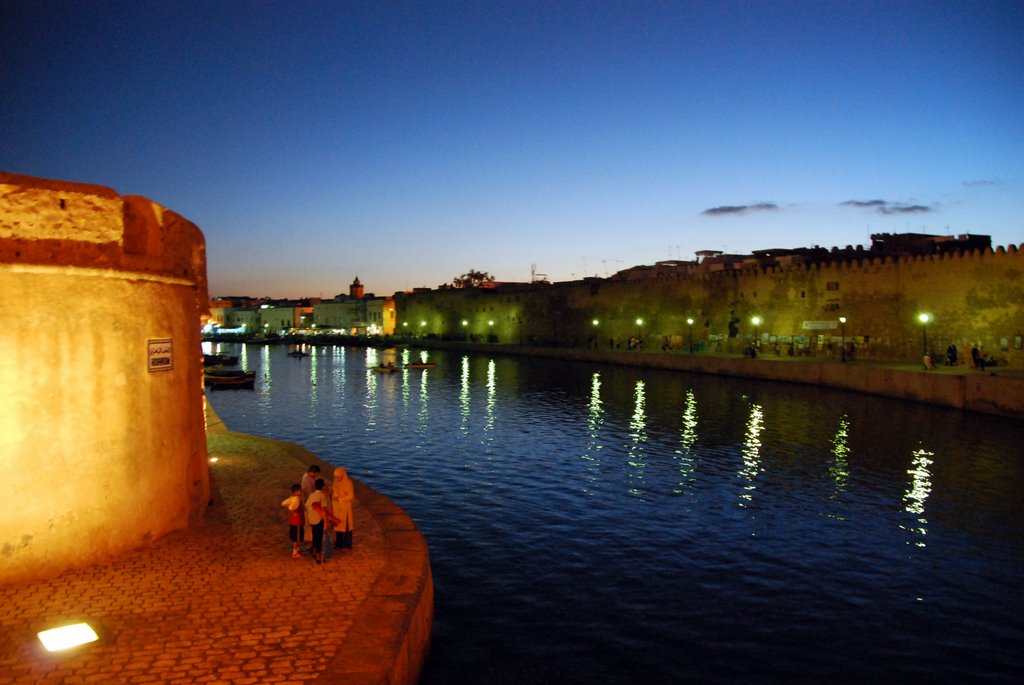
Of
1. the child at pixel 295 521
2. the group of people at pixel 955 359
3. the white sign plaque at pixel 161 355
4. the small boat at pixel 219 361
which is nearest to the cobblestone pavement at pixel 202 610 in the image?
the child at pixel 295 521

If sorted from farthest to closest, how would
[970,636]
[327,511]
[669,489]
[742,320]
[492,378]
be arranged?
[742,320], [492,378], [669,489], [970,636], [327,511]

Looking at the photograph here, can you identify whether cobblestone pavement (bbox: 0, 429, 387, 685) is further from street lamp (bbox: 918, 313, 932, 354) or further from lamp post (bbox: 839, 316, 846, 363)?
lamp post (bbox: 839, 316, 846, 363)

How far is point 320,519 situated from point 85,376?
109 inches

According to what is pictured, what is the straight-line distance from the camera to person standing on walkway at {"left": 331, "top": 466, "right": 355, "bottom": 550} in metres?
7.71

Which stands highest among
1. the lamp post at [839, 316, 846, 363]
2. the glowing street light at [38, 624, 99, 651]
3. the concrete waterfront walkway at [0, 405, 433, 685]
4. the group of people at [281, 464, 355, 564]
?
the lamp post at [839, 316, 846, 363]

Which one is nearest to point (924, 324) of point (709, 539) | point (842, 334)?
point (842, 334)

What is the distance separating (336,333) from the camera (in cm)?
13450

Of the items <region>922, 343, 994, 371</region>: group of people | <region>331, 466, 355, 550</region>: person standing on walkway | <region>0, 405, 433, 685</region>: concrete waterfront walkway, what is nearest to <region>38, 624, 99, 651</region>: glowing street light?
<region>0, 405, 433, 685</region>: concrete waterfront walkway

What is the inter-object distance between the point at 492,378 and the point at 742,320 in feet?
57.2

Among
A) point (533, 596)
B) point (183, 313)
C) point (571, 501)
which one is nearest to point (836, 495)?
point (571, 501)

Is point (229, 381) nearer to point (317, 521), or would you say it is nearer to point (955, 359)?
point (317, 521)

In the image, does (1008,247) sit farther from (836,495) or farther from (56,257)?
(56,257)

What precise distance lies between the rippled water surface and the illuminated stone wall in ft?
12.1

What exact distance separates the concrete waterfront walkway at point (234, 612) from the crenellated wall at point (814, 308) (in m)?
31.4
